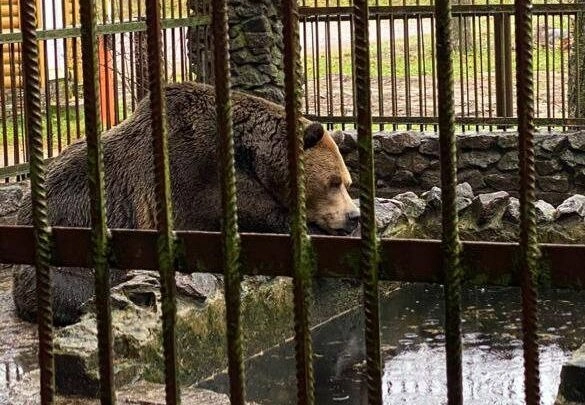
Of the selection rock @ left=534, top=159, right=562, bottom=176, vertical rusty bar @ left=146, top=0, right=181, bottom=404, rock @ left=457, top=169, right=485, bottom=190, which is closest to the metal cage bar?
vertical rusty bar @ left=146, top=0, right=181, bottom=404

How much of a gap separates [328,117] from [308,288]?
1023cm

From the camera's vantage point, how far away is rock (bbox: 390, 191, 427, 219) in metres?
9.14

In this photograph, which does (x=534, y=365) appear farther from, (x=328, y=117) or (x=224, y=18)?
(x=328, y=117)

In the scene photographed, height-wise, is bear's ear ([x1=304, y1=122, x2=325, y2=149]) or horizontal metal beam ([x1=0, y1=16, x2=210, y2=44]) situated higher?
horizontal metal beam ([x1=0, y1=16, x2=210, y2=44])

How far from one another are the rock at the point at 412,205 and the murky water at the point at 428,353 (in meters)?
0.66

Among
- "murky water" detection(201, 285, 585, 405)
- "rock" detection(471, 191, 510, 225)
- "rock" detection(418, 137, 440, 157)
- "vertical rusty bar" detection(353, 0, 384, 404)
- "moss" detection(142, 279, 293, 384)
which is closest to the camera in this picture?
"vertical rusty bar" detection(353, 0, 384, 404)

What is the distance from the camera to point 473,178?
38.7 ft

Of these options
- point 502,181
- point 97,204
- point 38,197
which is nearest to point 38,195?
point 38,197

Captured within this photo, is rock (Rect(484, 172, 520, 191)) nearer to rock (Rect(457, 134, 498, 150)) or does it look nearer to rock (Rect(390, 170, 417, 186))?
rock (Rect(457, 134, 498, 150))

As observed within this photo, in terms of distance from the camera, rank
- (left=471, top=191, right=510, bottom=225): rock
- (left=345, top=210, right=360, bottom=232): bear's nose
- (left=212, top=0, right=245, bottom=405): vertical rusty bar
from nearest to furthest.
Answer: (left=212, top=0, right=245, bottom=405): vertical rusty bar < (left=345, top=210, right=360, bottom=232): bear's nose < (left=471, top=191, right=510, bottom=225): rock

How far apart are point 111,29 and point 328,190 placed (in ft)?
10.0

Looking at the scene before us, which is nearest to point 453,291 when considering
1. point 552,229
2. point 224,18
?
point 224,18

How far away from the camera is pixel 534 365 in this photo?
216cm

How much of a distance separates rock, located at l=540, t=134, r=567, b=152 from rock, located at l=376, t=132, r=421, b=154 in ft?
3.96
